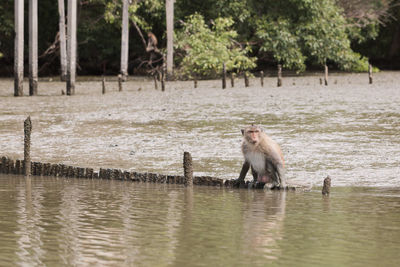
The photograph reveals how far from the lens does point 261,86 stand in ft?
112

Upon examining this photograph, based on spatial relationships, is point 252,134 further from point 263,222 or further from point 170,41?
point 170,41

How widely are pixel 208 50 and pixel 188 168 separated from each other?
27.1 meters

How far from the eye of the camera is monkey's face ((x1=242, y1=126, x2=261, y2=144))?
12126 millimetres

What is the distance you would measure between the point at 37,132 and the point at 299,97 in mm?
10829

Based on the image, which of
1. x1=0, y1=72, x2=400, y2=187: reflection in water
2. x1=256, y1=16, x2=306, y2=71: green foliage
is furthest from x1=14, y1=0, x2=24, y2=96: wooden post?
x1=256, y1=16, x2=306, y2=71: green foliage

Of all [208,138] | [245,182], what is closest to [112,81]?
[208,138]

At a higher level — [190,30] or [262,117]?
[190,30]

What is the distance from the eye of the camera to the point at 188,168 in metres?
12.7

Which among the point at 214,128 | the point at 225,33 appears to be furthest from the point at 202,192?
the point at 225,33

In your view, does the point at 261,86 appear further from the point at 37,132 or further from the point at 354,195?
the point at 354,195

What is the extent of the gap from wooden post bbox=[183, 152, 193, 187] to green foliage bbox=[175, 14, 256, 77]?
2584cm

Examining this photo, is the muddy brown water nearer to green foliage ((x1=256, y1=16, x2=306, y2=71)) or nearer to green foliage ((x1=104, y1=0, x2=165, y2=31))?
green foliage ((x1=256, y1=16, x2=306, y2=71))

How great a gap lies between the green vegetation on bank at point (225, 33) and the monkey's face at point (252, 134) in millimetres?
26486

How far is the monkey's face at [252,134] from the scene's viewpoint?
12126mm
